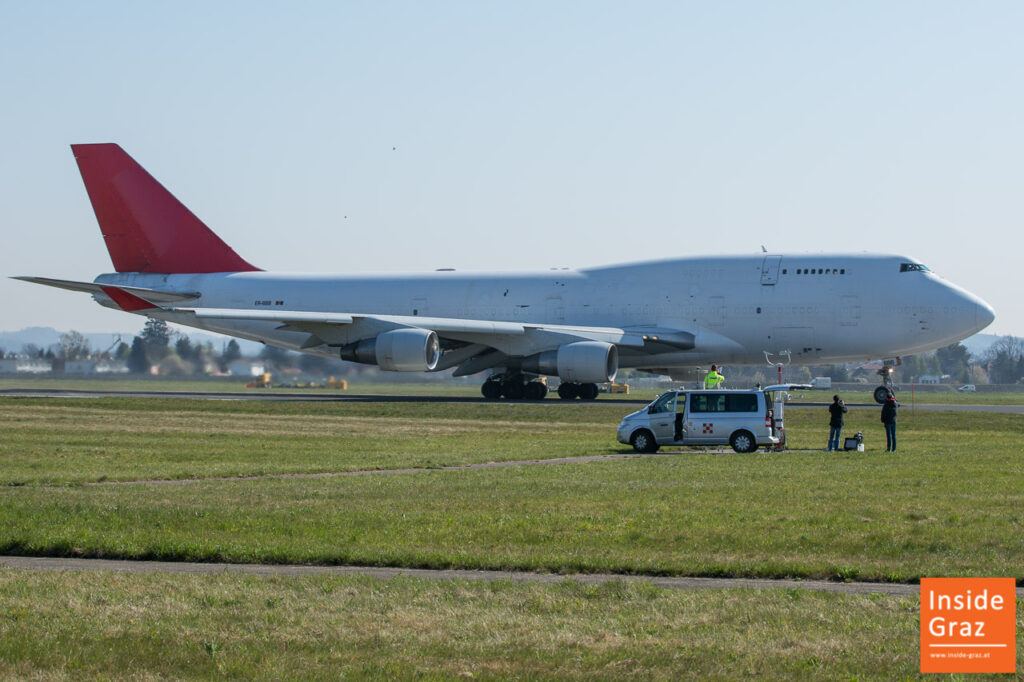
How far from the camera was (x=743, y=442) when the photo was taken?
28.9 m

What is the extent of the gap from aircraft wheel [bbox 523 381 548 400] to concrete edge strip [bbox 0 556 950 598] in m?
36.5

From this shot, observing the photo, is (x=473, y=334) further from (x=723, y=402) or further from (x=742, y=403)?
(x=742, y=403)

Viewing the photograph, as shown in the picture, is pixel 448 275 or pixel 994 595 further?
pixel 448 275

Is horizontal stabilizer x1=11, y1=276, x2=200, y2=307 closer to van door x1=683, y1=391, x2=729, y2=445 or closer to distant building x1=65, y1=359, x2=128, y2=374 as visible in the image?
distant building x1=65, y1=359, x2=128, y2=374

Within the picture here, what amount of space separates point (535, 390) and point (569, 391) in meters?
1.39

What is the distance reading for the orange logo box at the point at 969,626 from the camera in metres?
8.83

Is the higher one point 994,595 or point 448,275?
point 448,275

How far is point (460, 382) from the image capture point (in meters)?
74.9

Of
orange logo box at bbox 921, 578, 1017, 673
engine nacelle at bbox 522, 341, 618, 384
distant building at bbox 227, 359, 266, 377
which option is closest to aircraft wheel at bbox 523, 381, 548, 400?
engine nacelle at bbox 522, 341, 618, 384

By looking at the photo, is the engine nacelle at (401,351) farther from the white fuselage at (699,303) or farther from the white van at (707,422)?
the white van at (707,422)

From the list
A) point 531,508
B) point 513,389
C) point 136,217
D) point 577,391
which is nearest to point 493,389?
point 513,389

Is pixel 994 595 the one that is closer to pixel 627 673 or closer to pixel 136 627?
pixel 627 673

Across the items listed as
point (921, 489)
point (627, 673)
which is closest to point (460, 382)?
point (921, 489)

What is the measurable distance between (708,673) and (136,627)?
4691 millimetres
